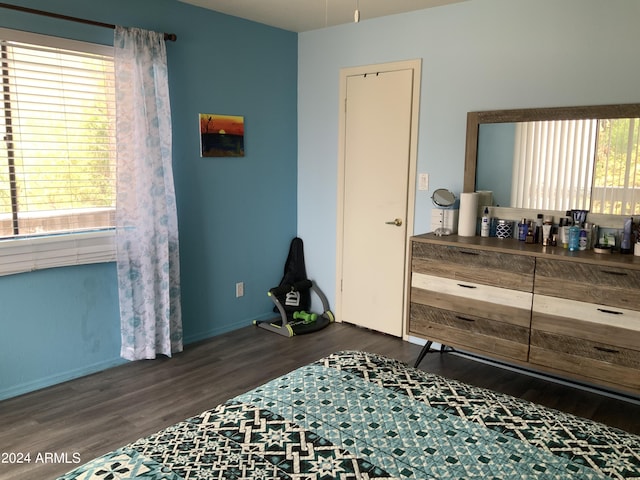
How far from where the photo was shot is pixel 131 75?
3.29 m

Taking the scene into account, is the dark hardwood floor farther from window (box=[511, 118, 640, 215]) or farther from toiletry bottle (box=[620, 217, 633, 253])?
window (box=[511, 118, 640, 215])

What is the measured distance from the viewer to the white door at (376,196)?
3.97 metres

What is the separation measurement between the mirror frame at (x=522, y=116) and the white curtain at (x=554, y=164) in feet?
0.14

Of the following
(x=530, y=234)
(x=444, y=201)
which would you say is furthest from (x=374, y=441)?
(x=444, y=201)

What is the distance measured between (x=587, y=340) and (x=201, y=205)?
278 cm

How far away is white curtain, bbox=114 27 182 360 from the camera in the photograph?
10.8 ft

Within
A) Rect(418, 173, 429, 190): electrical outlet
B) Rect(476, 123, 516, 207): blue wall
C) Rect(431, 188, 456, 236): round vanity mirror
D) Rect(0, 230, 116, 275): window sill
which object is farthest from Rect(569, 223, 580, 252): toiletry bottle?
Rect(0, 230, 116, 275): window sill

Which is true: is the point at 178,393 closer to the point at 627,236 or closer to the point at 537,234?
the point at 537,234

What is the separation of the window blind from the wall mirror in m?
2.49

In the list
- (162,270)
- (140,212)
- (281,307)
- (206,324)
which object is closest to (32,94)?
(140,212)

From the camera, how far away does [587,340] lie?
2773mm

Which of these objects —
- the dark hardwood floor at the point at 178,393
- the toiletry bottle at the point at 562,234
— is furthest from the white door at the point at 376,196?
the toiletry bottle at the point at 562,234

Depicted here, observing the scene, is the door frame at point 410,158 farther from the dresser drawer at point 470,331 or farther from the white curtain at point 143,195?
the white curtain at point 143,195

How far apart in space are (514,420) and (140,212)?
8.62 ft
